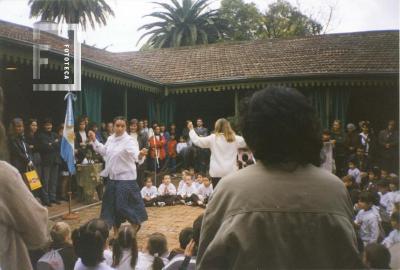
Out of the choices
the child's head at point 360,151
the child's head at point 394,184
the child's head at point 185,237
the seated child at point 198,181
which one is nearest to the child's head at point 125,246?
the child's head at point 185,237

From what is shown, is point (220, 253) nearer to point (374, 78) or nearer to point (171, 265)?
point (171, 265)

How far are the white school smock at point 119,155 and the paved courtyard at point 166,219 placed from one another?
0.39 metres

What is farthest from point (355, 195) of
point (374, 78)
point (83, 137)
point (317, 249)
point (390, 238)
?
point (83, 137)

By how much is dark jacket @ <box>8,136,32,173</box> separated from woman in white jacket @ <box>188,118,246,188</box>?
1.32 metres

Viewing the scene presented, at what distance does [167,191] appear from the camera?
3932 millimetres

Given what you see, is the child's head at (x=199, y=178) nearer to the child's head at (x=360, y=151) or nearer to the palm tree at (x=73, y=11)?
the child's head at (x=360, y=151)

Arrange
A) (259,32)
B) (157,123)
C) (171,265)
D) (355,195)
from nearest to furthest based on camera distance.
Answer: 1. (171,265)
2. (355,195)
3. (259,32)
4. (157,123)

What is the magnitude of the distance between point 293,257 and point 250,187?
0.22 m

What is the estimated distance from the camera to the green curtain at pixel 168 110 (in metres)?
3.56

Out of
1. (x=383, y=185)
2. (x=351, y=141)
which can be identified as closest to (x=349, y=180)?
(x=351, y=141)

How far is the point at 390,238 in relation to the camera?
90.7 inches

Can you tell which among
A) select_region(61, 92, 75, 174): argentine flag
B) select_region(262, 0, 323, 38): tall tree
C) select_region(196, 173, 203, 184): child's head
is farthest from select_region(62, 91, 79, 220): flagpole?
select_region(262, 0, 323, 38): tall tree

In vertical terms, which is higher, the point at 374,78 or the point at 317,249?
the point at 374,78

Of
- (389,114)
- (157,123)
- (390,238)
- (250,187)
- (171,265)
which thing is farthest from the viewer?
(157,123)
